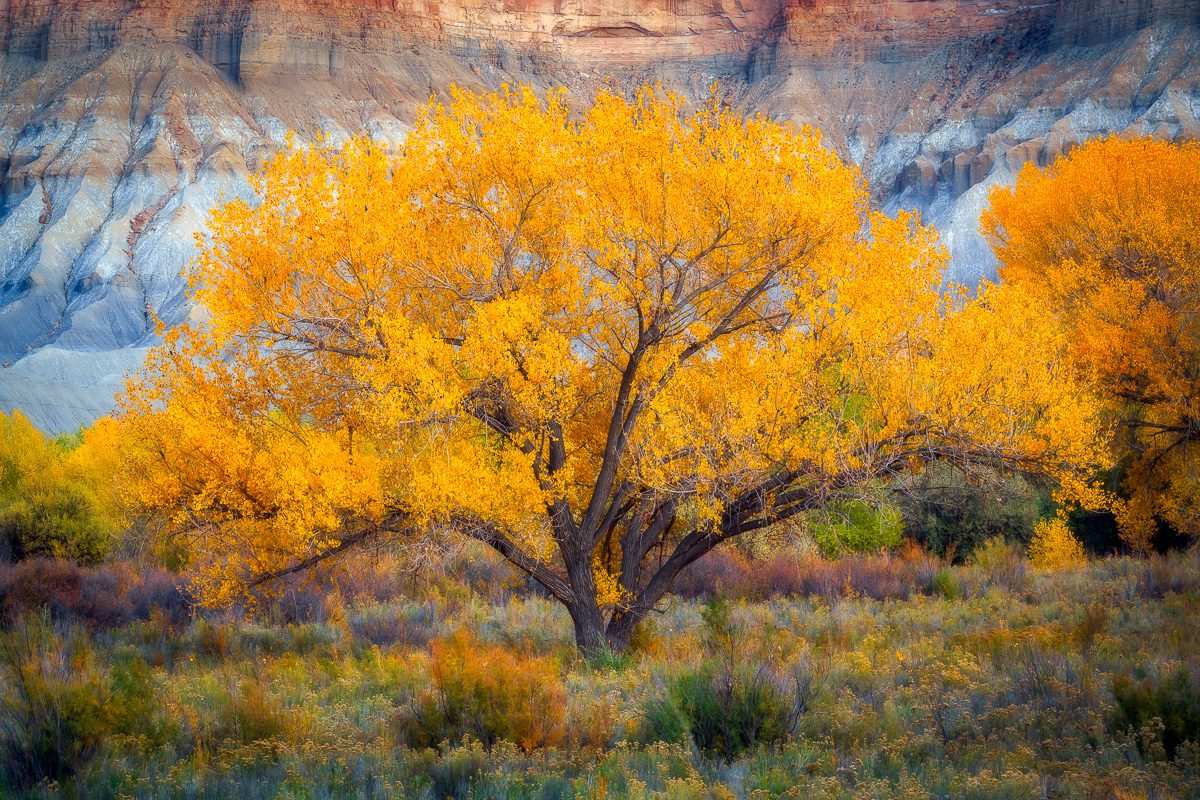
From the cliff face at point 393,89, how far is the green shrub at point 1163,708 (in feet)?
188

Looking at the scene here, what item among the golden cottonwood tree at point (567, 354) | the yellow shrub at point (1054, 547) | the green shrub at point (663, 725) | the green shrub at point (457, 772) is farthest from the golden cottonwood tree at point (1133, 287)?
the green shrub at point (457, 772)

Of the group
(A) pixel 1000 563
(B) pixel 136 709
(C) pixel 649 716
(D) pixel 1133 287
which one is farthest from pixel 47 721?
(D) pixel 1133 287

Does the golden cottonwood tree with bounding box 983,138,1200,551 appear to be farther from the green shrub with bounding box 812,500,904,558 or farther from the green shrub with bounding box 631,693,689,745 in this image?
the green shrub with bounding box 631,693,689,745

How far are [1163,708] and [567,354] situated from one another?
6.69 m

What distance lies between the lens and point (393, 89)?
9044 cm

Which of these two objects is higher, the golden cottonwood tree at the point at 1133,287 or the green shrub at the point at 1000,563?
the golden cottonwood tree at the point at 1133,287

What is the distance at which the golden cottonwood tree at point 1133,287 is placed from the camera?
63.5 feet

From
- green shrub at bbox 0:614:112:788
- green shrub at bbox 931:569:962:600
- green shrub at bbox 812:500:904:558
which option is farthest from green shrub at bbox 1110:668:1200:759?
green shrub at bbox 812:500:904:558

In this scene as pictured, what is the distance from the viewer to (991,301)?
13453 mm

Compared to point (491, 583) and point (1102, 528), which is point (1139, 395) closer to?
point (1102, 528)

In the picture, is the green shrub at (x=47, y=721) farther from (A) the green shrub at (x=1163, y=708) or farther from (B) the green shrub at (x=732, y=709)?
(A) the green shrub at (x=1163, y=708)

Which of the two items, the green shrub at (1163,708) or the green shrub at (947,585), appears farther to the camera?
the green shrub at (947,585)

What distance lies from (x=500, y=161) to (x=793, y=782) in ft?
26.2

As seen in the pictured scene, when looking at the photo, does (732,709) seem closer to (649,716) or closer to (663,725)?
(663,725)
